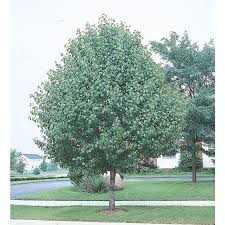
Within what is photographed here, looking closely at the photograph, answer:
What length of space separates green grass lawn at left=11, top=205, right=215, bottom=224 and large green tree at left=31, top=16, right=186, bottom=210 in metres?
0.36

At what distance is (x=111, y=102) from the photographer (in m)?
7.69

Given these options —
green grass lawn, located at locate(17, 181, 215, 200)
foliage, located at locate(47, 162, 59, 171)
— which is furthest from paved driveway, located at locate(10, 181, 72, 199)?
foliage, located at locate(47, 162, 59, 171)

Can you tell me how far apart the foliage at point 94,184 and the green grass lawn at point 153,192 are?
0.09m

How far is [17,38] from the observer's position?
811 cm

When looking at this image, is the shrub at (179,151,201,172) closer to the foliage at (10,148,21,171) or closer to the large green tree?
the large green tree

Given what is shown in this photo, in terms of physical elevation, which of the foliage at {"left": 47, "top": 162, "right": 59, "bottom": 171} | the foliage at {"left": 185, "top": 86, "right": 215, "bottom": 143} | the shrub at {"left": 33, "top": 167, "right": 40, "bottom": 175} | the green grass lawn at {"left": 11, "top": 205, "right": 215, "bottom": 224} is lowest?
the green grass lawn at {"left": 11, "top": 205, "right": 215, "bottom": 224}

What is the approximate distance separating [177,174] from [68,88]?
1.92 meters

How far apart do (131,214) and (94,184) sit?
852 millimetres

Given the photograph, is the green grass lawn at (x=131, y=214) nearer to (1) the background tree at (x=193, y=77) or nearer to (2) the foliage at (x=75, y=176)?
(2) the foliage at (x=75, y=176)

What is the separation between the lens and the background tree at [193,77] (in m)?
7.56

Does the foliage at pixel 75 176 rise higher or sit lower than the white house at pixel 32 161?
lower

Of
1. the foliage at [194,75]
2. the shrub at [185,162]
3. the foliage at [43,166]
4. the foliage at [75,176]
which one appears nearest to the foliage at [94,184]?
the foliage at [75,176]

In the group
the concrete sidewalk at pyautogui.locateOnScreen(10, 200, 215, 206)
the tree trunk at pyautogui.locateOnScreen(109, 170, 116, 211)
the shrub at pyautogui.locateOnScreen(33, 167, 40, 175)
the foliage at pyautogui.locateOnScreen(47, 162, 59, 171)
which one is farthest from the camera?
the foliage at pyautogui.locateOnScreen(47, 162, 59, 171)

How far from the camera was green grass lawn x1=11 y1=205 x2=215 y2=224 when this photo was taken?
732cm
